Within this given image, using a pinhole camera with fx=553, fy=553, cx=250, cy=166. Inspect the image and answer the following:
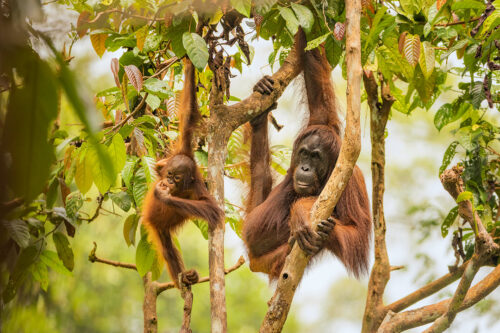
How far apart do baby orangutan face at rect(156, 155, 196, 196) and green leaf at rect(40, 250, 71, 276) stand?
2.41ft

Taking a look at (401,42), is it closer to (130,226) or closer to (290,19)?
(290,19)

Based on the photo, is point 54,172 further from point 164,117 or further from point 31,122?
point 31,122

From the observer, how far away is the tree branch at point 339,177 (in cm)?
254

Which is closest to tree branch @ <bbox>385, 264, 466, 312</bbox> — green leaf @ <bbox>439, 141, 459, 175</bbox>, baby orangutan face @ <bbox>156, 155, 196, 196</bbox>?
green leaf @ <bbox>439, 141, 459, 175</bbox>

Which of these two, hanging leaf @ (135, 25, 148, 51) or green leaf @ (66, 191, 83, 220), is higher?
hanging leaf @ (135, 25, 148, 51)

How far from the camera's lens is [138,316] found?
490 inches

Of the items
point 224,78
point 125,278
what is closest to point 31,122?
point 224,78

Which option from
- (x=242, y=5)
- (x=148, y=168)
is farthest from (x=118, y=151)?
(x=242, y=5)

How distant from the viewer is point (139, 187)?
3307 mm

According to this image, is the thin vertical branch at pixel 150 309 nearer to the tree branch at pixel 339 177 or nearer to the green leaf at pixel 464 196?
the tree branch at pixel 339 177

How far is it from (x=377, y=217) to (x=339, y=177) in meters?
1.35

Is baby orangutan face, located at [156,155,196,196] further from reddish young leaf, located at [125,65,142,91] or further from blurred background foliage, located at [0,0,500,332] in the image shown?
reddish young leaf, located at [125,65,142,91]

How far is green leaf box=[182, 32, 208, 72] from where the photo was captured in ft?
8.88

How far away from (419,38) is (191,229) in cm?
1019
